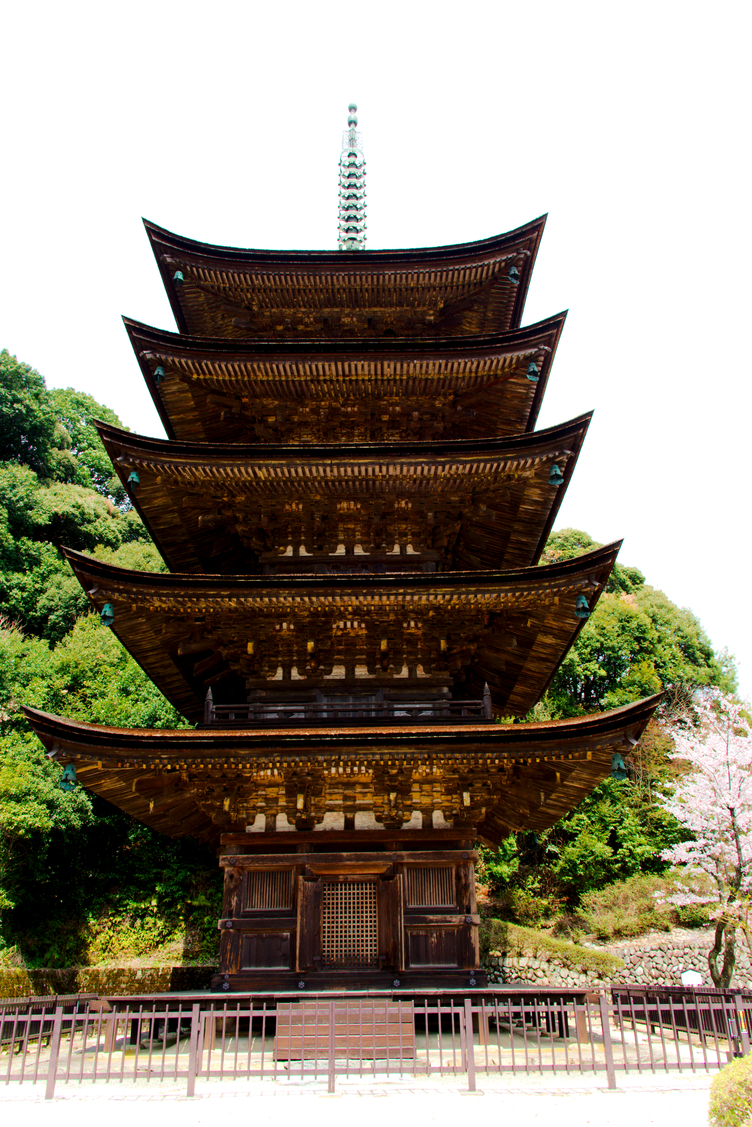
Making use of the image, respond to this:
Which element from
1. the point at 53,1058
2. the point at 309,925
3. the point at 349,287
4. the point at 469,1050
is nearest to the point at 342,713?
the point at 309,925

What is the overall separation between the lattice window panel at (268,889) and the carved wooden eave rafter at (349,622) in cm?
348

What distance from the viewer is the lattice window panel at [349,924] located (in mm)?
12406

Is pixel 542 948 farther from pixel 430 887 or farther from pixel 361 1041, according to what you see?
pixel 361 1041

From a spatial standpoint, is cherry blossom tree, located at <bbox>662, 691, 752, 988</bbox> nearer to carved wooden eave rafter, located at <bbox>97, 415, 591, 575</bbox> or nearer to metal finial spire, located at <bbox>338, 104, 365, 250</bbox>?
carved wooden eave rafter, located at <bbox>97, 415, 591, 575</bbox>

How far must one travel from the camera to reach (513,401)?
16.9 m

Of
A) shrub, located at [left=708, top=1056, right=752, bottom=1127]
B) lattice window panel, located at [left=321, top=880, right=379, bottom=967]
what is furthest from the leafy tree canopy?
shrub, located at [left=708, top=1056, right=752, bottom=1127]

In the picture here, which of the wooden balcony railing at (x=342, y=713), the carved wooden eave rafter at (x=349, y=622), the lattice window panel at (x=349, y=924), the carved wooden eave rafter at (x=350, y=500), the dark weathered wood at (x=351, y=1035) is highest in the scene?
the carved wooden eave rafter at (x=350, y=500)

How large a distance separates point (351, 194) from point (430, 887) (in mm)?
26755

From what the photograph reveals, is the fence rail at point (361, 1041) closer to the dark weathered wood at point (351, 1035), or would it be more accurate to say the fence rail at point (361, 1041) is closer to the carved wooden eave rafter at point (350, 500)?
the dark weathered wood at point (351, 1035)

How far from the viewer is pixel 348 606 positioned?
13.3 meters

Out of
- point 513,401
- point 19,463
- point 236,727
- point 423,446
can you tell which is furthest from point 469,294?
point 19,463

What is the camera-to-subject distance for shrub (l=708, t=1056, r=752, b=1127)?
5.68m

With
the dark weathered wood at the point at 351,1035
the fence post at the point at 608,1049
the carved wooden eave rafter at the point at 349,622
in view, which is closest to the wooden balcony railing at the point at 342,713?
the carved wooden eave rafter at the point at 349,622

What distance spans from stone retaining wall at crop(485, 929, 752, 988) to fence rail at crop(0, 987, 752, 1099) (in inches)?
530
